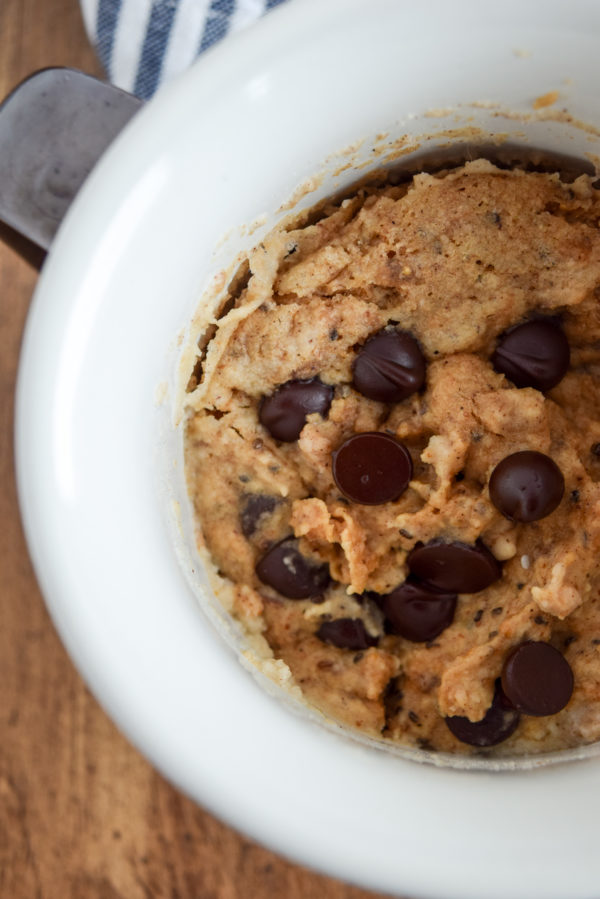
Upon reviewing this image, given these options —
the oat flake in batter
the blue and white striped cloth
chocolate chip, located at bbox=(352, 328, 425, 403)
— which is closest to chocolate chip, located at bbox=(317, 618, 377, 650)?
the oat flake in batter

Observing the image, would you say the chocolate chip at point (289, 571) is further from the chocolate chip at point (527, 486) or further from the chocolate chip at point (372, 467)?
the chocolate chip at point (527, 486)

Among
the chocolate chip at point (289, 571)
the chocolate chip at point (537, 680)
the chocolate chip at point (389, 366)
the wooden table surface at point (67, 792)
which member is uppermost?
the chocolate chip at point (389, 366)

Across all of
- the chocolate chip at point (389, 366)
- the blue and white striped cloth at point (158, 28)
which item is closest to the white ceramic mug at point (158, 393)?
the chocolate chip at point (389, 366)

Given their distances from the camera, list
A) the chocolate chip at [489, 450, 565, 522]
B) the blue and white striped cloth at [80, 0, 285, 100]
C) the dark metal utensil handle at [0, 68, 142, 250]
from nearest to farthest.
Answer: the chocolate chip at [489, 450, 565, 522], the dark metal utensil handle at [0, 68, 142, 250], the blue and white striped cloth at [80, 0, 285, 100]

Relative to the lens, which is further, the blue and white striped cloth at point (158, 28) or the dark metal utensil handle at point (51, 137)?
the blue and white striped cloth at point (158, 28)

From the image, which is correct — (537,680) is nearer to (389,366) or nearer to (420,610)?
(420,610)

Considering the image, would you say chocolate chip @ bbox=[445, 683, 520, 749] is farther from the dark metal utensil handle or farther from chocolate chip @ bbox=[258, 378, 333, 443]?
the dark metal utensil handle

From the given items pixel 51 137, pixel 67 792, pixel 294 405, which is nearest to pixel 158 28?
pixel 51 137
